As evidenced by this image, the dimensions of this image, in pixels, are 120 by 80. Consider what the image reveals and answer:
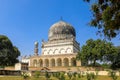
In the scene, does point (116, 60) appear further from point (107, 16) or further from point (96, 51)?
point (107, 16)

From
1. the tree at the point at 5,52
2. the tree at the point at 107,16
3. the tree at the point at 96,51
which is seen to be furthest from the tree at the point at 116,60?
the tree at the point at 107,16

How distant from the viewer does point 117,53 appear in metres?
44.1

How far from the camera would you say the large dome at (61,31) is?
66000 millimetres

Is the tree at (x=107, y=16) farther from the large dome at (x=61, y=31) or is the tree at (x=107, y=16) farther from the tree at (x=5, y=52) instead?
the large dome at (x=61, y=31)

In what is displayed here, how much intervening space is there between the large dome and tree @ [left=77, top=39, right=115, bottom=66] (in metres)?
19.2

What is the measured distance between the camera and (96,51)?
4372cm

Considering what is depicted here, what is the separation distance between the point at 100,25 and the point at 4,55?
34700 millimetres

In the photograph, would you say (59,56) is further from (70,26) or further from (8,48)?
(8,48)

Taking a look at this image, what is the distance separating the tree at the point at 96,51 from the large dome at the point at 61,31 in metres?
19.2

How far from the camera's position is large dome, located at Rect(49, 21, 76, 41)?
66000 mm

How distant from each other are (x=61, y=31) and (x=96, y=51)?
2435cm

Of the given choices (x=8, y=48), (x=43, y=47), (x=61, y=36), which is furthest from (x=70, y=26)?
(x=8, y=48)

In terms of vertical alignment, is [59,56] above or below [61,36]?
below

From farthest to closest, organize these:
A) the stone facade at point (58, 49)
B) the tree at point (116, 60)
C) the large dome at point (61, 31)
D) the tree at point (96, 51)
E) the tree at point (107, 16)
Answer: the large dome at point (61, 31), the stone facade at point (58, 49), the tree at point (116, 60), the tree at point (96, 51), the tree at point (107, 16)
